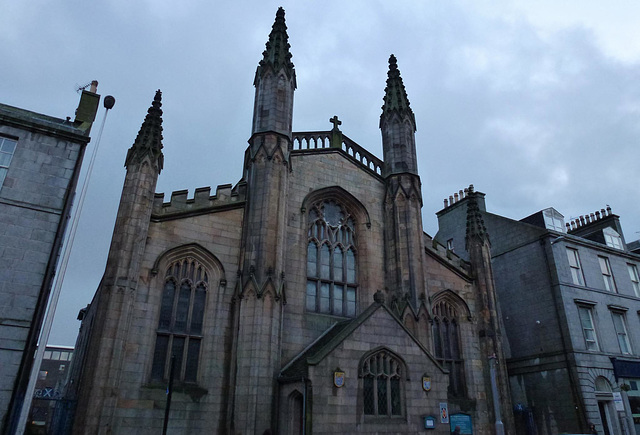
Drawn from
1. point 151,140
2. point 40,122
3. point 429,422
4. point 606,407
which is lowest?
point 429,422

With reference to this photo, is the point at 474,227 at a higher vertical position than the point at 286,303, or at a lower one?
higher

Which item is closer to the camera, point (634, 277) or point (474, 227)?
point (474, 227)

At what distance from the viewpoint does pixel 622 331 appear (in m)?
25.5

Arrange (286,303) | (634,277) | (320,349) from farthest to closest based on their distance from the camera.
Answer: (634,277), (286,303), (320,349)

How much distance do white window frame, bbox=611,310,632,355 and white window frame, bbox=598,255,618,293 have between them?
1.41 m

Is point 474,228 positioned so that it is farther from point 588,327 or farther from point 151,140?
point 151,140

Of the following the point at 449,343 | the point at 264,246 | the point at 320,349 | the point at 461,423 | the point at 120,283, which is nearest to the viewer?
the point at 120,283

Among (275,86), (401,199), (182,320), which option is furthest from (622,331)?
(182,320)

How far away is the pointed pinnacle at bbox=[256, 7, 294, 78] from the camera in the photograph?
71.0 ft

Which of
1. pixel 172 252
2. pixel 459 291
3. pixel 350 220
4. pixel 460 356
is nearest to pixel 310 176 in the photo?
pixel 350 220

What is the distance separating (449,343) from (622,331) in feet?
37.5

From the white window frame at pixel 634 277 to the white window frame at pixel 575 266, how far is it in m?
4.99

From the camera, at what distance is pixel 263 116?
20391 mm

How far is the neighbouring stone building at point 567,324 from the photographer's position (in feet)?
73.8
